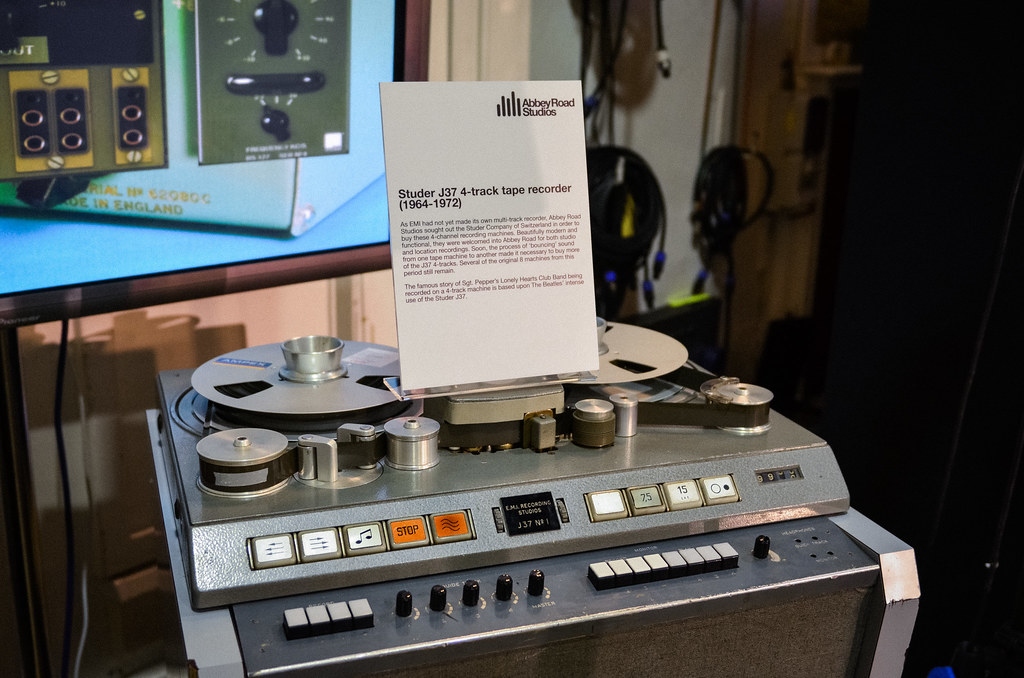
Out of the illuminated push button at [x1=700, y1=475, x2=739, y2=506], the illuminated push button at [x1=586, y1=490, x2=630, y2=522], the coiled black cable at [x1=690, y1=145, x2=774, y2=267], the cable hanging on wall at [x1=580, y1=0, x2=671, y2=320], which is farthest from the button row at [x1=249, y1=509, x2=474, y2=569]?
the coiled black cable at [x1=690, y1=145, x2=774, y2=267]

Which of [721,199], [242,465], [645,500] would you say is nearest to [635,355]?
[645,500]

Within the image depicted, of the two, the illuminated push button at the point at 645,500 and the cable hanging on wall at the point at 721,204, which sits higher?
the cable hanging on wall at the point at 721,204

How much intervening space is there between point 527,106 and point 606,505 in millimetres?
362

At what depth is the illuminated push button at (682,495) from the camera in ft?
2.75

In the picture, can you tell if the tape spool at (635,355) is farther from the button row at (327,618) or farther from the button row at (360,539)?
the button row at (327,618)

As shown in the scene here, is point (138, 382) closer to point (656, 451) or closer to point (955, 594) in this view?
point (656, 451)

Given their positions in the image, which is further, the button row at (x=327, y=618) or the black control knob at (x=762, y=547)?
the black control knob at (x=762, y=547)

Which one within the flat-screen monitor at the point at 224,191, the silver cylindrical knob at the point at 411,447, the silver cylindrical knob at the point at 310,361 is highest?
the flat-screen monitor at the point at 224,191

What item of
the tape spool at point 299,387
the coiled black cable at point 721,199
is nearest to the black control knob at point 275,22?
the tape spool at point 299,387

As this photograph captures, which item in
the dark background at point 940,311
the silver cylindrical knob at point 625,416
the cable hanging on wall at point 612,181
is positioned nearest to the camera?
the silver cylindrical knob at point 625,416

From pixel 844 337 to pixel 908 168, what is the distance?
1.00 feet

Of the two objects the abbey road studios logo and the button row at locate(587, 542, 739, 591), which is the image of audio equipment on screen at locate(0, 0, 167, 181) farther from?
the button row at locate(587, 542, 739, 591)

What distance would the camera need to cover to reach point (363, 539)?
0.75 metres

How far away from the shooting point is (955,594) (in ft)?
4.82
